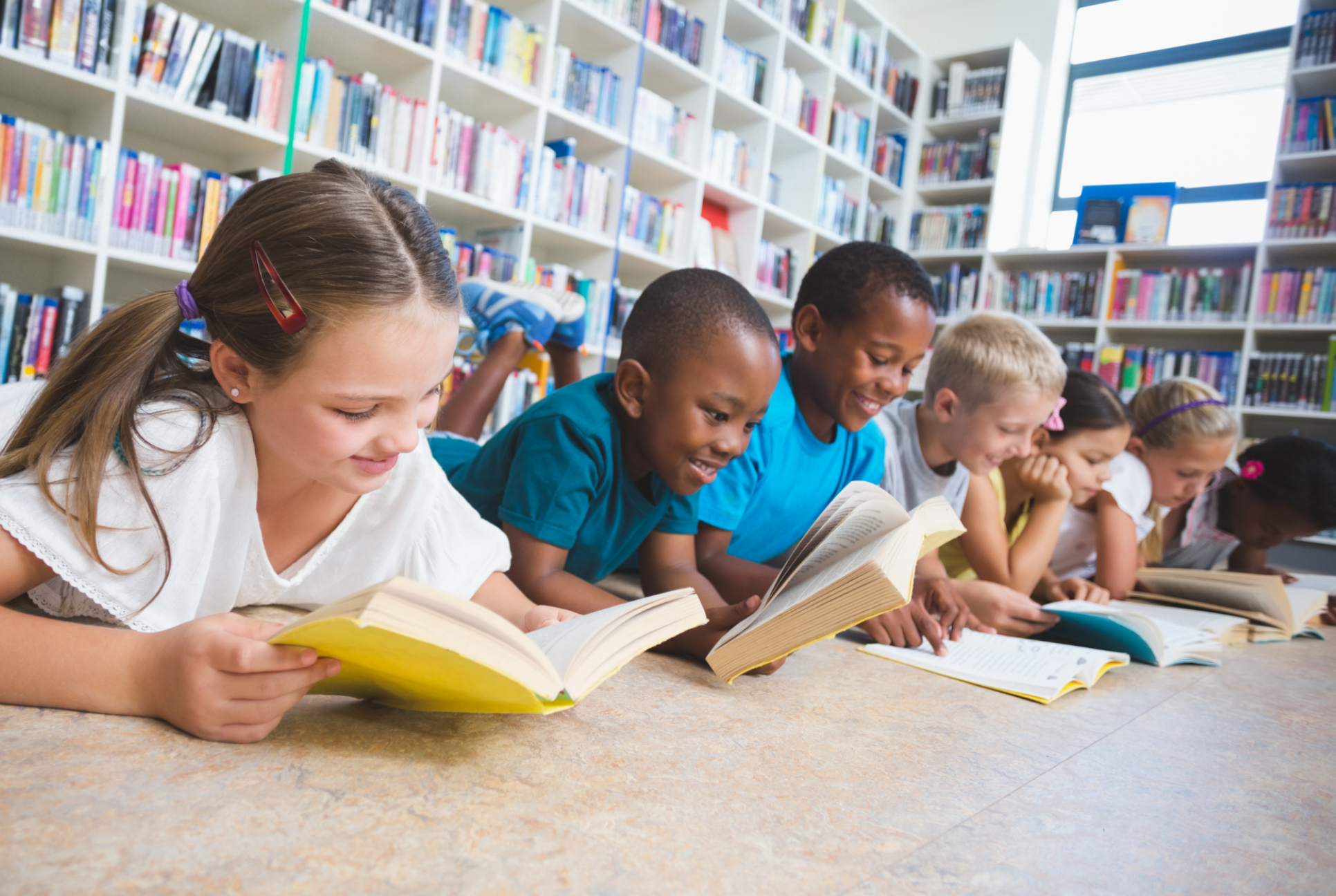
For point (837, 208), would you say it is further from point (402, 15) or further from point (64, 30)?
point (64, 30)

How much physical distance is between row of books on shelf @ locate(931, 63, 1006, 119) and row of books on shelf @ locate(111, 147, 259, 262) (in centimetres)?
364

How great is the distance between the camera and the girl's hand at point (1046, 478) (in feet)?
5.59

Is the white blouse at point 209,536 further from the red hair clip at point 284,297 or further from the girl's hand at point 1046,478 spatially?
the girl's hand at point 1046,478

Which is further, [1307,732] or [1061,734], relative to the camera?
[1307,732]

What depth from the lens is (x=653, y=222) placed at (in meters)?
3.56

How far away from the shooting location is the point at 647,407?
1175mm

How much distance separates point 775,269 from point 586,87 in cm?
137

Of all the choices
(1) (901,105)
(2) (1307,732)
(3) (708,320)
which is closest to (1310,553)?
(1) (901,105)

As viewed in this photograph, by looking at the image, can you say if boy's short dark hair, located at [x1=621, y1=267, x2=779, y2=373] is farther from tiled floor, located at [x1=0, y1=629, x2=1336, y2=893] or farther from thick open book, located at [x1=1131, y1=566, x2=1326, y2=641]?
thick open book, located at [x1=1131, y1=566, x2=1326, y2=641]

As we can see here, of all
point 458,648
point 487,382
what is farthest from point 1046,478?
point 458,648

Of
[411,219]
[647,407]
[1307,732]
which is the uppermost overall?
[411,219]

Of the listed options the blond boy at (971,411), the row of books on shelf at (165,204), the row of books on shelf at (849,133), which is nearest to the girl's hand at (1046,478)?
the blond boy at (971,411)

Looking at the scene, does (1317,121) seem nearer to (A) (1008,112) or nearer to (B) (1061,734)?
(A) (1008,112)

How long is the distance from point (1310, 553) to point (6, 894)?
4.35 m
